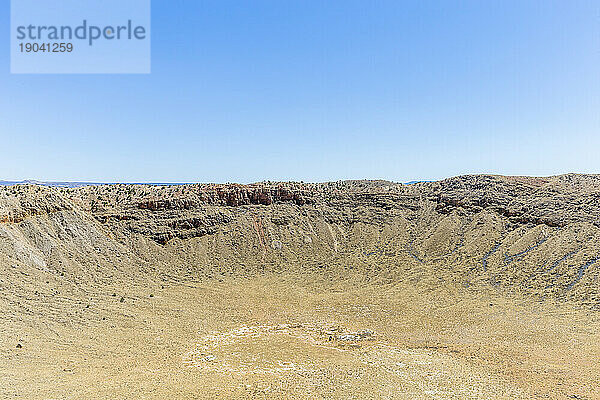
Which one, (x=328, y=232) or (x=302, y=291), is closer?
(x=302, y=291)

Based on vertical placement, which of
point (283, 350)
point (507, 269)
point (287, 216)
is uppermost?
point (287, 216)

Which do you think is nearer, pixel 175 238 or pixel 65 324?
pixel 65 324

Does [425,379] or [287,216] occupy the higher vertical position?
[287,216]

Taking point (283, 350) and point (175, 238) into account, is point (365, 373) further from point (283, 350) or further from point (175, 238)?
point (175, 238)

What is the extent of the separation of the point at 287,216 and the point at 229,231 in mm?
8688

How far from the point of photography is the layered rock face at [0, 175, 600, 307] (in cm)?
3609

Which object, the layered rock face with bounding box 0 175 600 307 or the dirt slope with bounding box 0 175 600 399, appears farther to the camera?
the layered rock face with bounding box 0 175 600 307

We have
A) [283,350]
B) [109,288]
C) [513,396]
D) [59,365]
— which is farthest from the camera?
[109,288]

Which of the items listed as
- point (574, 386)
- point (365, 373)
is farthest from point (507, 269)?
point (365, 373)

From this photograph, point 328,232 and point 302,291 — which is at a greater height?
point 328,232

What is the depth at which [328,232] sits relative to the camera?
171 ft

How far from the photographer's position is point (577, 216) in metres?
42.4

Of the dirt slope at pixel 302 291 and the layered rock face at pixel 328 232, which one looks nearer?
the dirt slope at pixel 302 291

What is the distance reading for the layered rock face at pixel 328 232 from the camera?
36094mm
